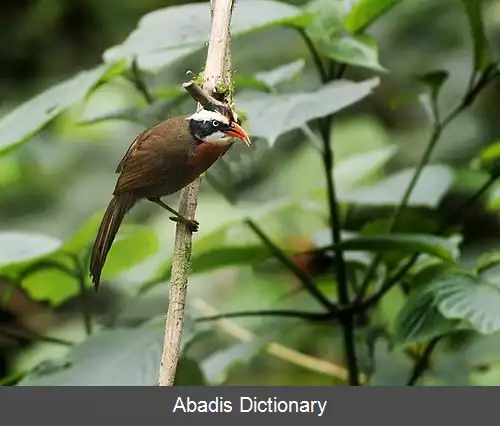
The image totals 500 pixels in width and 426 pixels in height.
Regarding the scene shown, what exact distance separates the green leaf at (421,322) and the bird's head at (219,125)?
363mm

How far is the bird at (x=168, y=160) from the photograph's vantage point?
0.69 m

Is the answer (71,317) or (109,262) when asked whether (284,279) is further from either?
(109,262)

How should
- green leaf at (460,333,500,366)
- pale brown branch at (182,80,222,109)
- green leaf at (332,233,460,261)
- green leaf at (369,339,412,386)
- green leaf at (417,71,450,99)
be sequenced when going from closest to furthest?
pale brown branch at (182,80,222,109) → green leaf at (332,233,460,261) → green leaf at (417,71,450,99) → green leaf at (369,339,412,386) → green leaf at (460,333,500,366)

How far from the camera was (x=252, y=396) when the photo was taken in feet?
3.20

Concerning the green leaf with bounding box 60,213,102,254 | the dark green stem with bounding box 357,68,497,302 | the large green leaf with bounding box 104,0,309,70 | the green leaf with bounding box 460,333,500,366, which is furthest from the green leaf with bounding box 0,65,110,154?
the green leaf with bounding box 460,333,500,366

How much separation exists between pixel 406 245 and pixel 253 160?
658 millimetres

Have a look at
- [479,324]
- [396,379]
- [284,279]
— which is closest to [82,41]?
[284,279]

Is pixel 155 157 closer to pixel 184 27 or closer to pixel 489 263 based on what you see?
pixel 184 27

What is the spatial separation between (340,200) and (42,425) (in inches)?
20.8

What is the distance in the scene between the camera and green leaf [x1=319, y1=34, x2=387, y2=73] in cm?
93

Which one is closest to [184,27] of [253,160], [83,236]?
[83,236]

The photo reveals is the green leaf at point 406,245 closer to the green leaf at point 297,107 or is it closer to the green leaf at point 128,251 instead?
the green leaf at point 297,107

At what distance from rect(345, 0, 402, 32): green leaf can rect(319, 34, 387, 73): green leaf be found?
0.04 metres

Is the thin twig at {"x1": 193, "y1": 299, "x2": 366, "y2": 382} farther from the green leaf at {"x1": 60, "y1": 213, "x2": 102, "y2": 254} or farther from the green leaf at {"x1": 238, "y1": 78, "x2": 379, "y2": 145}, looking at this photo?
the green leaf at {"x1": 238, "y1": 78, "x2": 379, "y2": 145}
